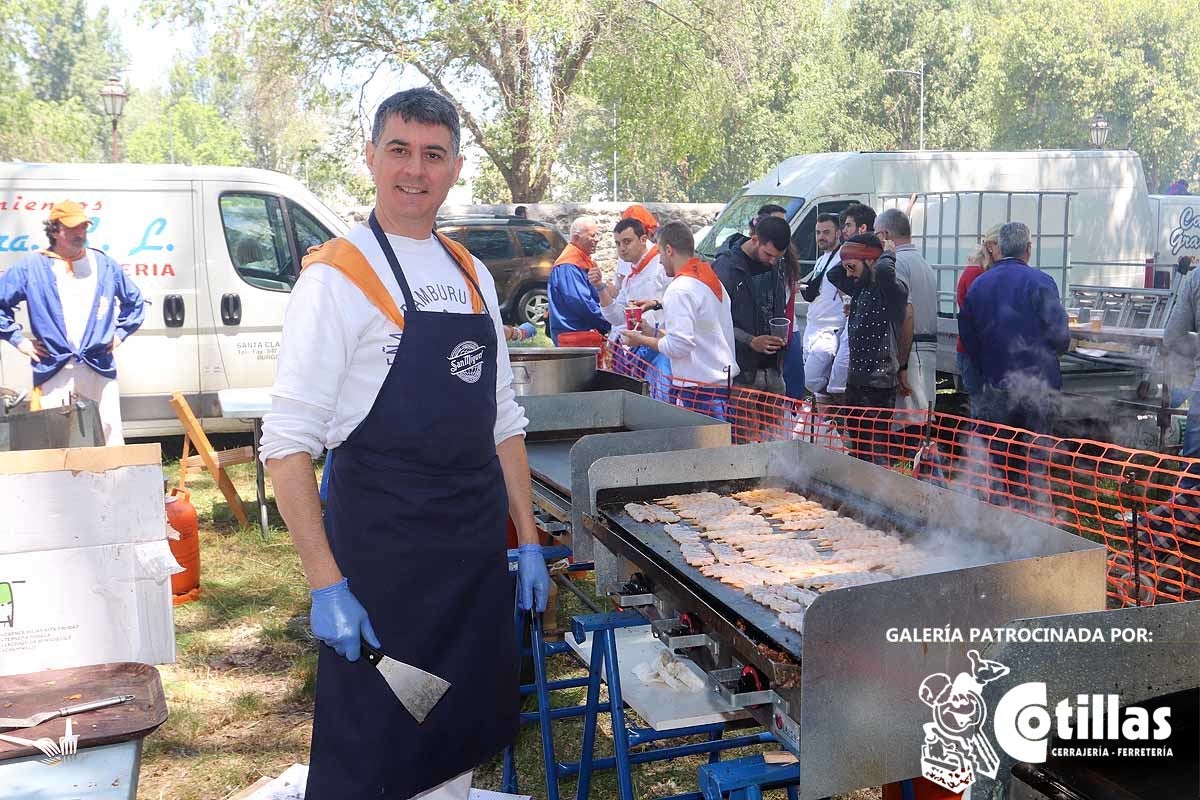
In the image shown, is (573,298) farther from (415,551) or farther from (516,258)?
(516,258)

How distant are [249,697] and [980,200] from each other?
974cm

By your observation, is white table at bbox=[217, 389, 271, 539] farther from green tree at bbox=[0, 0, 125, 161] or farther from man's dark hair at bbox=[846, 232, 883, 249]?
green tree at bbox=[0, 0, 125, 161]

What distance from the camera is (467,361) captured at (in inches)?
103

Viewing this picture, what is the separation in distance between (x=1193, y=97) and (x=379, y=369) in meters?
63.4

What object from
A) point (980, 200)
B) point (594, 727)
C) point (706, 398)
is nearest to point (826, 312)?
point (706, 398)

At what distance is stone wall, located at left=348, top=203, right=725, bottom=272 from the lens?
61.0 feet

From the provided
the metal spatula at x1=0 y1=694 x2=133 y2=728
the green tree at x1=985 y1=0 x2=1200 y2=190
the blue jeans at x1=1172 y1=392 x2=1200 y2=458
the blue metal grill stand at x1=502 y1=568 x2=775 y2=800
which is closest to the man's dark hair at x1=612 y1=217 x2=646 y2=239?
the blue jeans at x1=1172 y1=392 x2=1200 y2=458

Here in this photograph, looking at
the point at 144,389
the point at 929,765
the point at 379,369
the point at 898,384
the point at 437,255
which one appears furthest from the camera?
the point at 144,389

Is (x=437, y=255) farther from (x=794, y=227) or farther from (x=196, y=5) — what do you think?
(x=196, y=5)

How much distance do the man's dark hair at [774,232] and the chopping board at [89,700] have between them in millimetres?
4918

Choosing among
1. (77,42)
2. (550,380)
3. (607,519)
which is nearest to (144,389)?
(550,380)

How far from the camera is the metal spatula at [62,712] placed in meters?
2.35

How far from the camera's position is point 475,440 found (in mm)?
2648

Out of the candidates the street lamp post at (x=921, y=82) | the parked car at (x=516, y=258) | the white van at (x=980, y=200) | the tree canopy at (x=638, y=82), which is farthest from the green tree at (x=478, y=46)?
the street lamp post at (x=921, y=82)
